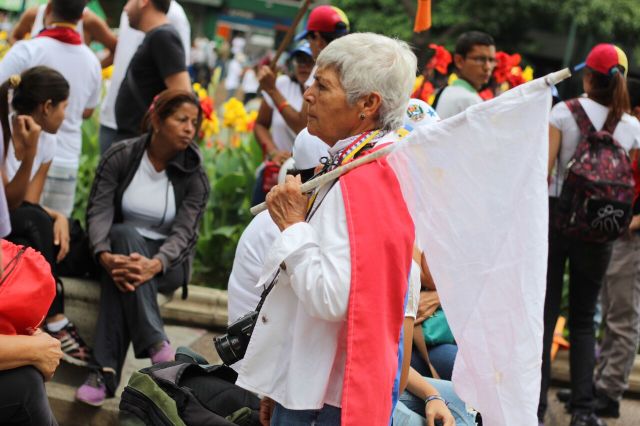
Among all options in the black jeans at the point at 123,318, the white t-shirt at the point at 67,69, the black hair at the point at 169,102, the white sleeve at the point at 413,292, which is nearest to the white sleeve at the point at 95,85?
the white t-shirt at the point at 67,69

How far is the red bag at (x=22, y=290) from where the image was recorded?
296 cm

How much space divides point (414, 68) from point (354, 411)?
0.98 meters

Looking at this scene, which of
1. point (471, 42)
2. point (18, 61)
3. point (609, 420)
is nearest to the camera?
point (18, 61)

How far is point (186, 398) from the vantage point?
2887mm

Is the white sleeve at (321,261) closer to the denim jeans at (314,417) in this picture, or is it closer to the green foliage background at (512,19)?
the denim jeans at (314,417)

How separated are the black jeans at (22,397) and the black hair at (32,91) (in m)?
1.81

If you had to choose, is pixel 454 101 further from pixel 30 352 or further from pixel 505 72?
pixel 30 352

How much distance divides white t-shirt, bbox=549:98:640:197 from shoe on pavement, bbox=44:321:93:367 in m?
2.55

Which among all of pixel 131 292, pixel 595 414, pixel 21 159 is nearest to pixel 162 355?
pixel 131 292

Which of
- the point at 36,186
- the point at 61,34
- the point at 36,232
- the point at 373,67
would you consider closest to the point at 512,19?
the point at 61,34

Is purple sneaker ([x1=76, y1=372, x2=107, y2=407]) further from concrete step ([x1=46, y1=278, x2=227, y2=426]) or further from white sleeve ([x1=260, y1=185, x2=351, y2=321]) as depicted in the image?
white sleeve ([x1=260, y1=185, x2=351, y2=321])

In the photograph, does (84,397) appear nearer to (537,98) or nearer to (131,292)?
(131,292)

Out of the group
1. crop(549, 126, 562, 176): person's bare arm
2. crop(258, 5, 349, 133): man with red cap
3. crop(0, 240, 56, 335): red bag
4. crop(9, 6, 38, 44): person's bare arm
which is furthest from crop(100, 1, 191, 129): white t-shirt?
crop(0, 240, 56, 335): red bag

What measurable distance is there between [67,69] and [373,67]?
3.19 metres
